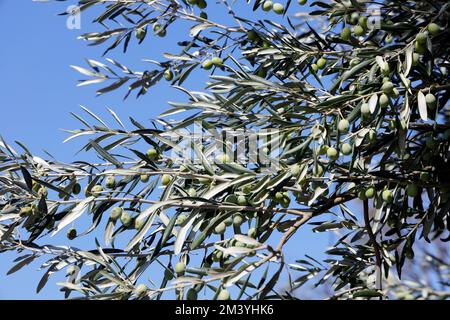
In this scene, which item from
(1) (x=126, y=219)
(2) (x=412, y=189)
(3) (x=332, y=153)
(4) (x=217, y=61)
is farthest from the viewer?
(4) (x=217, y=61)

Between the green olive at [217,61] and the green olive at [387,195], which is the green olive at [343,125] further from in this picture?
the green olive at [217,61]

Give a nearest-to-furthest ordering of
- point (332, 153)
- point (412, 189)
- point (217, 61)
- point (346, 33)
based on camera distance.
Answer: point (332, 153) < point (412, 189) < point (346, 33) < point (217, 61)

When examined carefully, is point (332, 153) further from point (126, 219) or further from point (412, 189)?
point (126, 219)

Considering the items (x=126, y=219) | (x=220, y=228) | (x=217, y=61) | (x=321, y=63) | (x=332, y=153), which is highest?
(x=217, y=61)

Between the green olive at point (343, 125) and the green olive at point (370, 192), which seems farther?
the green olive at point (370, 192)

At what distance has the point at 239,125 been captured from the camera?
291cm

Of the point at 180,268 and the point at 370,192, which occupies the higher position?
the point at 370,192

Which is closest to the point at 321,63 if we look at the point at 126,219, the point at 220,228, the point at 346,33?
the point at 346,33

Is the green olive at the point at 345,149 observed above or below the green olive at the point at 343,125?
below

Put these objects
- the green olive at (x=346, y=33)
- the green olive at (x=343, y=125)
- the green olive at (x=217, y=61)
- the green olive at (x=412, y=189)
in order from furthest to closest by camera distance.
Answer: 1. the green olive at (x=217, y=61)
2. the green olive at (x=346, y=33)
3. the green olive at (x=412, y=189)
4. the green olive at (x=343, y=125)

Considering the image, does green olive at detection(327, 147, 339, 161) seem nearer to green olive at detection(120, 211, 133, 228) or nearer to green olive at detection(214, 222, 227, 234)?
green olive at detection(214, 222, 227, 234)

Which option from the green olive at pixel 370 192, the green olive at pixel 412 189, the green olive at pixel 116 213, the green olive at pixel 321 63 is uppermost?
the green olive at pixel 321 63

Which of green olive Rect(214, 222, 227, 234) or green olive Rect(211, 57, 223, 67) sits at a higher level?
green olive Rect(211, 57, 223, 67)

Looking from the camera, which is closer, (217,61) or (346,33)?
(346,33)
